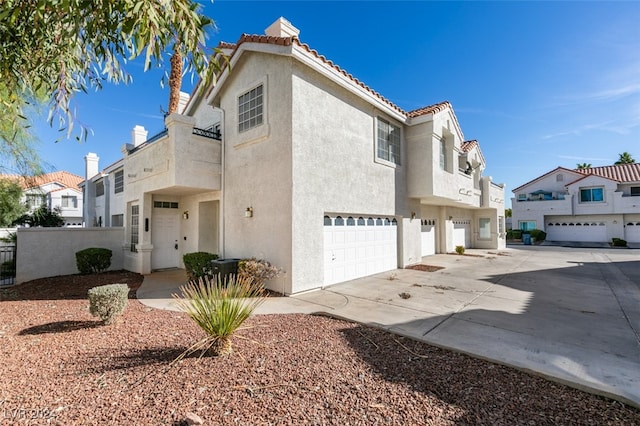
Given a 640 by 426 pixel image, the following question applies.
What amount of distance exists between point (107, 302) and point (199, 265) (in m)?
4.08

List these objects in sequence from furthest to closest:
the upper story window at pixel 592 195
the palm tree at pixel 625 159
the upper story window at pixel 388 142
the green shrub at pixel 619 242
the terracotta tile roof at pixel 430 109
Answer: the palm tree at pixel 625 159
the upper story window at pixel 592 195
the green shrub at pixel 619 242
the terracotta tile roof at pixel 430 109
the upper story window at pixel 388 142

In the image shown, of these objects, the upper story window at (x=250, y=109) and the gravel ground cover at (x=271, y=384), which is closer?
the gravel ground cover at (x=271, y=384)

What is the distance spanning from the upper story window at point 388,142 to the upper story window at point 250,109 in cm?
523

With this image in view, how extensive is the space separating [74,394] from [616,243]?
135ft

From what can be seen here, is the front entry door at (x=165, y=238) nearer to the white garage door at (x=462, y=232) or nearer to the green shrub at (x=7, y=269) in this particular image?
the green shrub at (x=7, y=269)

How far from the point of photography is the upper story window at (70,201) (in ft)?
110

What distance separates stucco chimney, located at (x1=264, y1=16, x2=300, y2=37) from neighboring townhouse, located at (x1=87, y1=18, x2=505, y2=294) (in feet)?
0.13

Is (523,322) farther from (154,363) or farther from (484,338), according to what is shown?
(154,363)

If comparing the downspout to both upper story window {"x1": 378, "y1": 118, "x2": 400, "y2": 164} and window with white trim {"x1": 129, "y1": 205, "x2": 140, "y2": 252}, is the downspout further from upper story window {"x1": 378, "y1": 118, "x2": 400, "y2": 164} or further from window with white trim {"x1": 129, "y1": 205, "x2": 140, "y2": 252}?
upper story window {"x1": 378, "y1": 118, "x2": 400, "y2": 164}

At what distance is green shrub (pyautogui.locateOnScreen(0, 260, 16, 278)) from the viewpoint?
11.2 m

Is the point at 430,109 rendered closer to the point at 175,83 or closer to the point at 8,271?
the point at 175,83

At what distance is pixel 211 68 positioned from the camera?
4.45 meters

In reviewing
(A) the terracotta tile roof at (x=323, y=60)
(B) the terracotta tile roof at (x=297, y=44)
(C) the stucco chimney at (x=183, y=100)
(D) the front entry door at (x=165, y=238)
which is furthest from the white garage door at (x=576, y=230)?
(C) the stucco chimney at (x=183, y=100)

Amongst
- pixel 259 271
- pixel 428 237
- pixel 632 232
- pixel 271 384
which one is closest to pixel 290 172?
pixel 259 271
